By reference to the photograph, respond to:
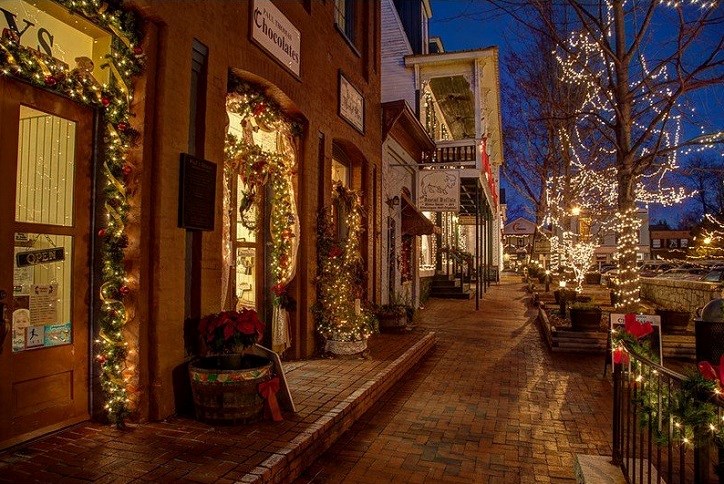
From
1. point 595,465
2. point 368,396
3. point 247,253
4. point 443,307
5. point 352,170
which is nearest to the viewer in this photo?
point 595,465

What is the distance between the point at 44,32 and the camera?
4.09 metres

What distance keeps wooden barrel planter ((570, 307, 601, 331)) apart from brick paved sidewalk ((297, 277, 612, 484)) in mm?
902

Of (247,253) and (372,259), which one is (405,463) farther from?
(372,259)

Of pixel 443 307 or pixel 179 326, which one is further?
pixel 443 307

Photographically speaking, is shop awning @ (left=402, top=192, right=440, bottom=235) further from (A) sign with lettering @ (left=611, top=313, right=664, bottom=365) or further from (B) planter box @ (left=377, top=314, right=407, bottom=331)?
(A) sign with lettering @ (left=611, top=313, right=664, bottom=365)

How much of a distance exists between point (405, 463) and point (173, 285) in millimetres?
2719

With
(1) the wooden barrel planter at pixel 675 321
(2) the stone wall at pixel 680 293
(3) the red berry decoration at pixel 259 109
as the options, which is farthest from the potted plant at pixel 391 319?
(2) the stone wall at pixel 680 293

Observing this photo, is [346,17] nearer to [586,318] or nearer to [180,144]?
[180,144]

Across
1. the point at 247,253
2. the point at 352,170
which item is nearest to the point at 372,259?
the point at 352,170

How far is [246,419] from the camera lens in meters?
4.73

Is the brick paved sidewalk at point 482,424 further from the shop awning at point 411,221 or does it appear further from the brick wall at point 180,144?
the shop awning at point 411,221

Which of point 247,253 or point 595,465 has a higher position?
point 247,253

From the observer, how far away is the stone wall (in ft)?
42.4

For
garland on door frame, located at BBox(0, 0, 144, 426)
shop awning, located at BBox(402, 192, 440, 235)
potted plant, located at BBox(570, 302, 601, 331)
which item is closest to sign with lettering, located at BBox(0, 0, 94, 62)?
garland on door frame, located at BBox(0, 0, 144, 426)
